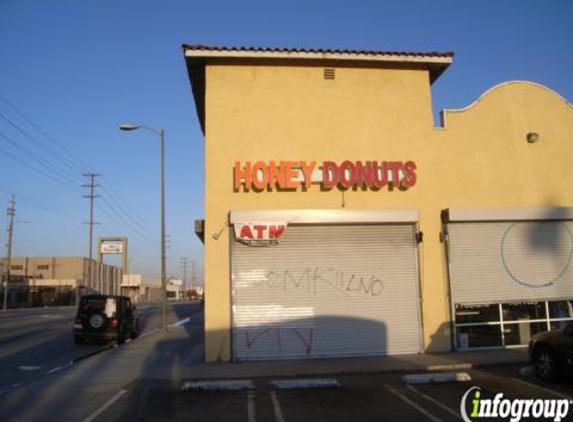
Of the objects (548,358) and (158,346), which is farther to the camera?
(158,346)

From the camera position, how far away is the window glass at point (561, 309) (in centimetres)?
1588

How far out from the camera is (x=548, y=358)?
10734 mm

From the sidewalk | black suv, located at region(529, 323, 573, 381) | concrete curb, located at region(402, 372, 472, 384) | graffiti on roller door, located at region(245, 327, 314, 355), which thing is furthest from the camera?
graffiti on roller door, located at region(245, 327, 314, 355)

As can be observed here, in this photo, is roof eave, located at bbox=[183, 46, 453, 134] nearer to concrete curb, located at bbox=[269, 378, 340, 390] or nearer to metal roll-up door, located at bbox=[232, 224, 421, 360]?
metal roll-up door, located at bbox=[232, 224, 421, 360]

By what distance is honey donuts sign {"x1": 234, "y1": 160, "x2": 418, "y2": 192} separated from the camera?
14750 mm

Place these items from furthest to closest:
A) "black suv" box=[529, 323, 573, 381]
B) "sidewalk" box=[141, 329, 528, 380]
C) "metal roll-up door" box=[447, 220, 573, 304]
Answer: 1. "metal roll-up door" box=[447, 220, 573, 304]
2. "sidewalk" box=[141, 329, 528, 380]
3. "black suv" box=[529, 323, 573, 381]

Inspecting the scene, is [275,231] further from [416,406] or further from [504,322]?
[504,322]

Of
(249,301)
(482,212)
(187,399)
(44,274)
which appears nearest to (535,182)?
(482,212)

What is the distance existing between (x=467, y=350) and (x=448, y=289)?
180 cm

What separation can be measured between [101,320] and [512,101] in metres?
16.7

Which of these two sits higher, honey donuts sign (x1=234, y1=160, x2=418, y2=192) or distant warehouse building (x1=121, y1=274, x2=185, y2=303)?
honey donuts sign (x1=234, y1=160, x2=418, y2=192)

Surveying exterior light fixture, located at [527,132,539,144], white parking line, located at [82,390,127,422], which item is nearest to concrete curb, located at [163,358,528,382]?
white parking line, located at [82,390,127,422]

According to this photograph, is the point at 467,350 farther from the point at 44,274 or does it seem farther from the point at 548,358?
the point at 44,274

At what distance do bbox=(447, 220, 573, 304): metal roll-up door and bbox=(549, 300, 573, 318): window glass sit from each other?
1.03 ft
